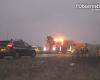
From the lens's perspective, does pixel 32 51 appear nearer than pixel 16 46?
No

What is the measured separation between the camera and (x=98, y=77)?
13180 millimetres

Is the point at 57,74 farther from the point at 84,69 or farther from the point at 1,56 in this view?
the point at 1,56

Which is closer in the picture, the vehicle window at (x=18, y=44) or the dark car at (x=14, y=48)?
the dark car at (x=14, y=48)

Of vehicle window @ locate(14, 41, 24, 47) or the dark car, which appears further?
vehicle window @ locate(14, 41, 24, 47)

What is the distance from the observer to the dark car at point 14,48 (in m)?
28.7

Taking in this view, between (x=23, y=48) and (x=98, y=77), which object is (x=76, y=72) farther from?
(x=23, y=48)

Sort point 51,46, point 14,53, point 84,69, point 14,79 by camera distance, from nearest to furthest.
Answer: point 14,79 < point 84,69 < point 14,53 < point 51,46

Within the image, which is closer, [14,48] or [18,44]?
[14,48]

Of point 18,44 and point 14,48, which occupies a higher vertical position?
point 18,44

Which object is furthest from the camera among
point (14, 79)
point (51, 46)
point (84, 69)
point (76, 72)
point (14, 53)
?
point (51, 46)

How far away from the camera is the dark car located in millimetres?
28688

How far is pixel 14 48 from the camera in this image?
29.1m

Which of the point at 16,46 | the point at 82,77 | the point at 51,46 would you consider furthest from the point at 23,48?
the point at 51,46

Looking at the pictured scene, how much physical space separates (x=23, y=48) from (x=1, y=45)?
88.8 inches
